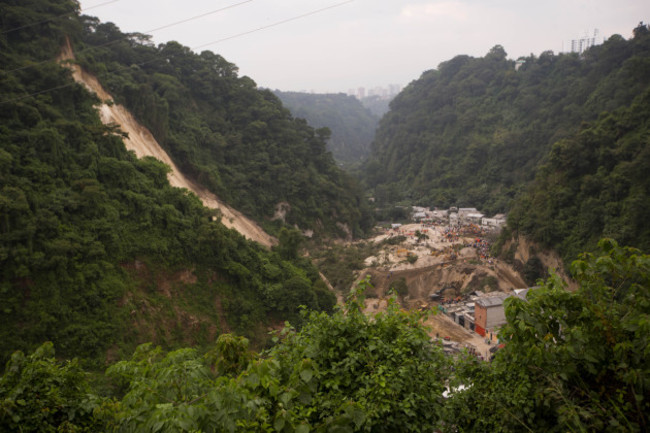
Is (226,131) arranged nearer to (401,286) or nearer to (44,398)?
(401,286)

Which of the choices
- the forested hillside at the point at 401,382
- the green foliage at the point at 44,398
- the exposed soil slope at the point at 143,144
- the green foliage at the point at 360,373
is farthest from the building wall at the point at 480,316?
the green foliage at the point at 44,398

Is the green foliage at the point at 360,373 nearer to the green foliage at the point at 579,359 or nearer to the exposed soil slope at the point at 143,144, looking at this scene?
the green foliage at the point at 579,359

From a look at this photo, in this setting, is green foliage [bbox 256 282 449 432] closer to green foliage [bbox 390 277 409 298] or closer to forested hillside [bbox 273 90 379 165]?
green foliage [bbox 390 277 409 298]

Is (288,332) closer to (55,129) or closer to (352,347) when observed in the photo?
(352,347)

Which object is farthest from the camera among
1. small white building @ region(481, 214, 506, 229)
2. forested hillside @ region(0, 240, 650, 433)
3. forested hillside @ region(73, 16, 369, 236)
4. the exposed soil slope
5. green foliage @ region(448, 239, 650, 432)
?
small white building @ region(481, 214, 506, 229)

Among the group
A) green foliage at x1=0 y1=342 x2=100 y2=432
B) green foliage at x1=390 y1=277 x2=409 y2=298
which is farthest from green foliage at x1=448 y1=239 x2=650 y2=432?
green foliage at x1=390 y1=277 x2=409 y2=298

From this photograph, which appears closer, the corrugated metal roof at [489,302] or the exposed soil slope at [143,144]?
the corrugated metal roof at [489,302]
